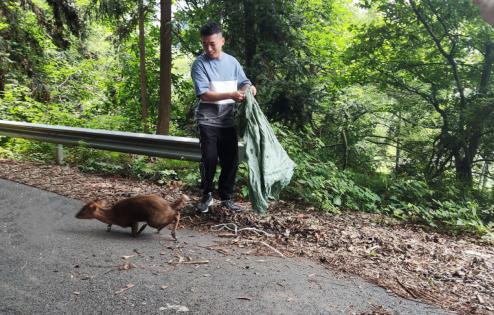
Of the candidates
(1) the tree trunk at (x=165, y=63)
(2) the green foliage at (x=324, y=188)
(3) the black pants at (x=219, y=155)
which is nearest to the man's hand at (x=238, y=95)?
(3) the black pants at (x=219, y=155)

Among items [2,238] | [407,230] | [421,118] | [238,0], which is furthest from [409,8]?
[2,238]

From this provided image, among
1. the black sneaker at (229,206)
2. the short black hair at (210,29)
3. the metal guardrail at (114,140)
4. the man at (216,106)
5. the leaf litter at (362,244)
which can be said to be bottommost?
the leaf litter at (362,244)

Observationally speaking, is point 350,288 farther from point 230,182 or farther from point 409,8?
point 409,8

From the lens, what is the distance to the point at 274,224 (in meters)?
4.79

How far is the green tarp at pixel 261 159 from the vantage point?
14.8ft

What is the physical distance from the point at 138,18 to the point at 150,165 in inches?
262

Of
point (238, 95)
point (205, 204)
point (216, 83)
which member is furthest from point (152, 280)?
point (216, 83)

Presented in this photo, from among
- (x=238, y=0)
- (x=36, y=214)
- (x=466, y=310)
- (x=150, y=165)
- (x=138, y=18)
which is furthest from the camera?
(x=138, y=18)

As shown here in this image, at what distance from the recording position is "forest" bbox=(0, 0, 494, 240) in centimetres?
743

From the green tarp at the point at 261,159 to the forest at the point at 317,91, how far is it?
1.41 meters

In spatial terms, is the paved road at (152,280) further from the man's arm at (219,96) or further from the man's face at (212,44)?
the man's face at (212,44)

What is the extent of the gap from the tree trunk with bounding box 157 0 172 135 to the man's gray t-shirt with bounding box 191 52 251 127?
5938 mm

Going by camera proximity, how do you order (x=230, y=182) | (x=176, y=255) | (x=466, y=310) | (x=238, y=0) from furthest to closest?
(x=238, y=0), (x=230, y=182), (x=176, y=255), (x=466, y=310)

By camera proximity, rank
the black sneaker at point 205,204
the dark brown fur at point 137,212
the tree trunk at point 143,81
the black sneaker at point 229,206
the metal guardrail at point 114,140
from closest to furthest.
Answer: the dark brown fur at point 137,212
the black sneaker at point 205,204
the black sneaker at point 229,206
the metal guardrail at point 114,140
the tree trunk at point 143,81
